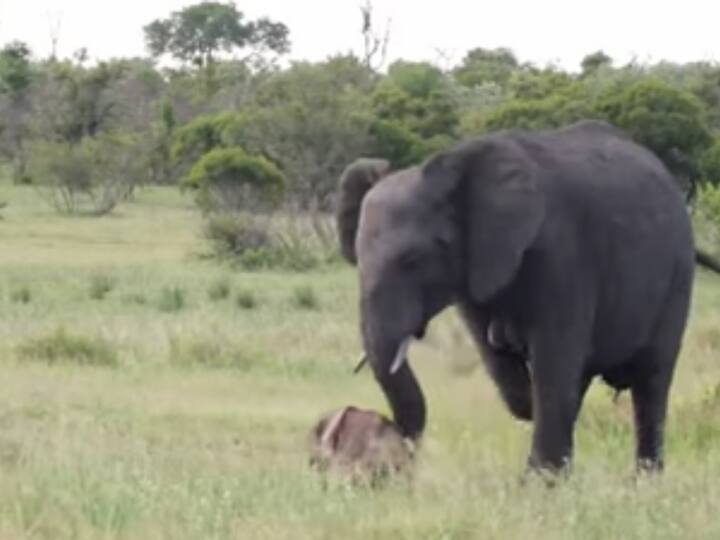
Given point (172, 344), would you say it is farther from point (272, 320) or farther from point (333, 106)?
point (333, 106)

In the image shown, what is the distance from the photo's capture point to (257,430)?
41.4ft

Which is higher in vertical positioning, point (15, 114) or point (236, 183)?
point (236, 183)

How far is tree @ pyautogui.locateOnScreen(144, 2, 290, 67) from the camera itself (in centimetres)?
10069

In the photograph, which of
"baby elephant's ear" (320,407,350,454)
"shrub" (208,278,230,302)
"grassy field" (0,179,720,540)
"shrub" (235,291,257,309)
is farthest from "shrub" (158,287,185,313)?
"baby elephant's ear" (320,407,350,454)

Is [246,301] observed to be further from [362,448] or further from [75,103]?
[75,103]

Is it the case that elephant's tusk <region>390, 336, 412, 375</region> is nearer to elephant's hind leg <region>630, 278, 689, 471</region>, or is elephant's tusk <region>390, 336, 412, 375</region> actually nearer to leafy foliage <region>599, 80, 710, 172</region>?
elephant's hind leg <region>630, 278, 689, 471</region>

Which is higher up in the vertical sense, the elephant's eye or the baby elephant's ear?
the elephant's eye

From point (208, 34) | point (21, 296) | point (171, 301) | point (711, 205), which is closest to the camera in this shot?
point (171, 301)

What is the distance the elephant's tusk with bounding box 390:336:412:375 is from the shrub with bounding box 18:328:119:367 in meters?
9.46

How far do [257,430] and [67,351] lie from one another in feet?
15.4

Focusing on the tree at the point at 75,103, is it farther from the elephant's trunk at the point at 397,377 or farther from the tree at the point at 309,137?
the elephant's trunk at the point at 397,377

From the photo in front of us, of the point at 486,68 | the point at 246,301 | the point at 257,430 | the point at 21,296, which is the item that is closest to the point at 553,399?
the point at 257,430

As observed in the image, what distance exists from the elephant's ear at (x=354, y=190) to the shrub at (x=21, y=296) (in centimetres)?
1593

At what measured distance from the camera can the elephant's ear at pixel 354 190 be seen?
8.27m
